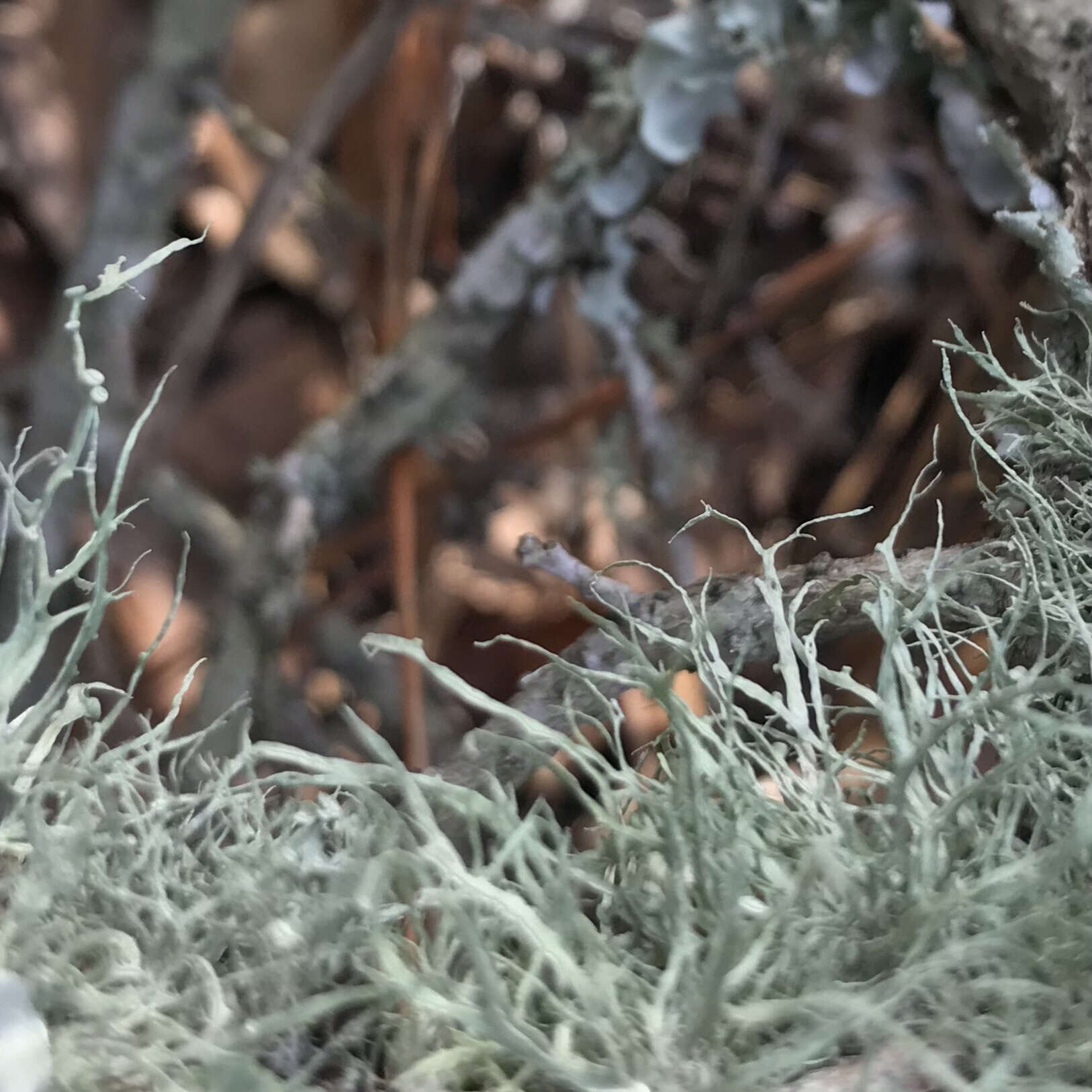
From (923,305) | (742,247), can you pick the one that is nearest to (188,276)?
(742,247)

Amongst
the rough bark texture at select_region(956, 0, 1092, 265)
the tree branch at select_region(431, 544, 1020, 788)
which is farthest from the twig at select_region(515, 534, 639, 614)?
the rough bark texture at select_region(956, 0, 1092, 265)

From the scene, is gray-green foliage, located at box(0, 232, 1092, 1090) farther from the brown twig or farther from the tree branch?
the brown twig

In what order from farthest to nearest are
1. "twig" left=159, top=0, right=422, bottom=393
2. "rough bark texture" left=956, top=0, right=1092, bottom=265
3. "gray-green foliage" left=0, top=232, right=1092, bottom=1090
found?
"twig" left=159, top=0, right=422, bottom=393 → "rough bark texture" left=956, top=0, right=1092, bottom=265 → "gray-green foliage" left=0, top=232, right=1092, bottom=1090

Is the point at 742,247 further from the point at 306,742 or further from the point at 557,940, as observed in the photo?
the point at 557,940

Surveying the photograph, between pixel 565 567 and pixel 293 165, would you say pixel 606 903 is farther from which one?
pixel 293 165

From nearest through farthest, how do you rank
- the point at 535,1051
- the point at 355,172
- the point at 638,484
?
the point at 535,1051, the point at 638,484, the point at 355,172

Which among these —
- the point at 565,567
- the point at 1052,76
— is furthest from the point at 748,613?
the point at 1052,76
